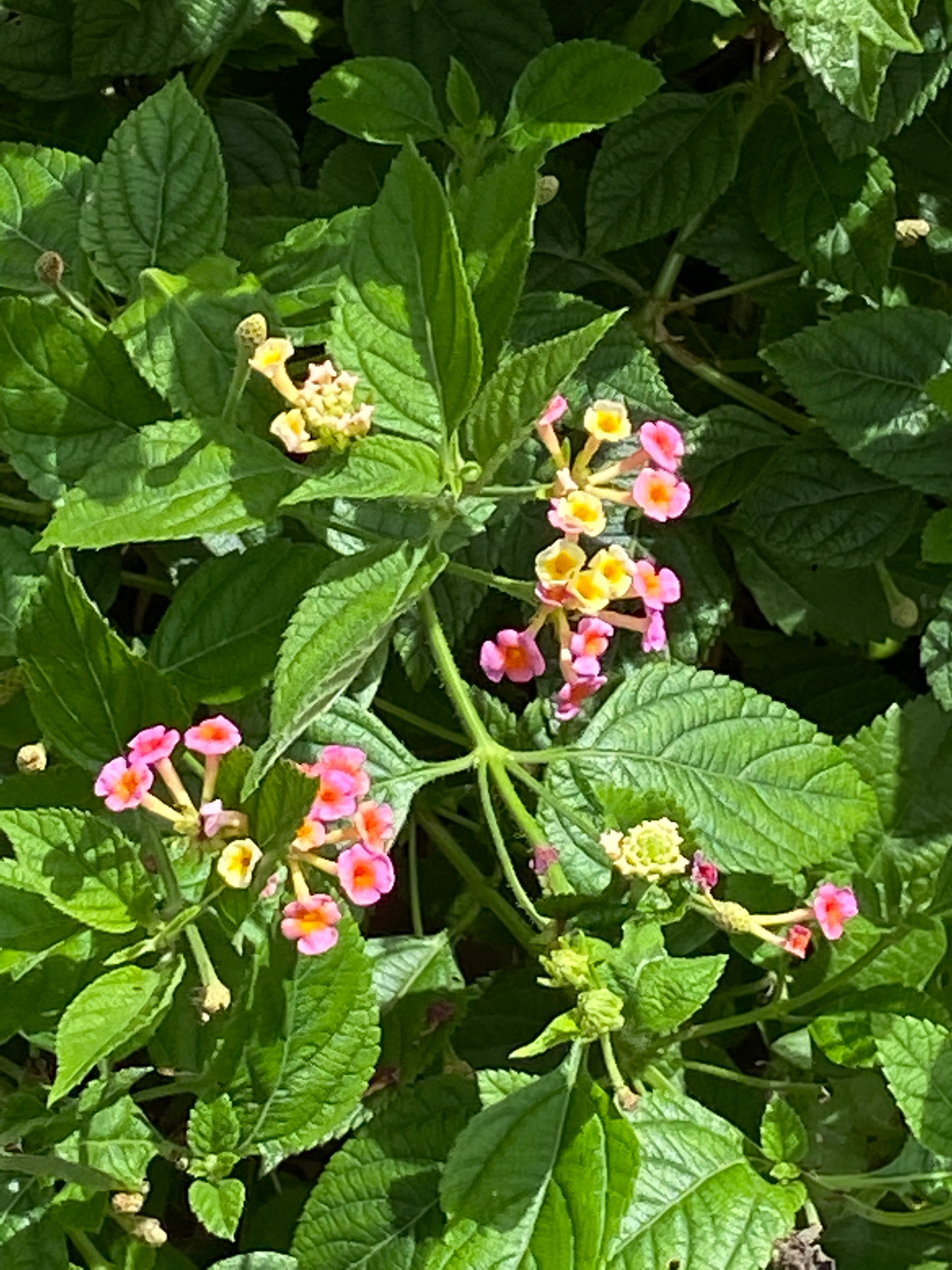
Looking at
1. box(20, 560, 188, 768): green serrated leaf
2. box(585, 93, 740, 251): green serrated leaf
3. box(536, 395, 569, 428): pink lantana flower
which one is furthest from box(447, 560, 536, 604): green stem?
box(585, 93, 740, 251): green serrated leaf

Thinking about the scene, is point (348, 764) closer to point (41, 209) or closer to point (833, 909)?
point (833, 909)

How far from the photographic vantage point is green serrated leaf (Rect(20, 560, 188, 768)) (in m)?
1.00

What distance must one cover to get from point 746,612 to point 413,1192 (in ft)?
2.55

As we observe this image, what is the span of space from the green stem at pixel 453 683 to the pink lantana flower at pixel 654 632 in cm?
14

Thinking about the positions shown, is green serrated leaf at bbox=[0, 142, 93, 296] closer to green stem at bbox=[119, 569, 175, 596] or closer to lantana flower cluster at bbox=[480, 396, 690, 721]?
green stem at bbox=[119, 569, 175, 596]

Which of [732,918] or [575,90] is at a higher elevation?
[575,90]

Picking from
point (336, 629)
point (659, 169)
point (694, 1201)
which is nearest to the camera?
point (336, 629)

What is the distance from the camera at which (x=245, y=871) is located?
95 centimetres

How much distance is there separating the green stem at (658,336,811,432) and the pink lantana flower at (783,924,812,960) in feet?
1.68

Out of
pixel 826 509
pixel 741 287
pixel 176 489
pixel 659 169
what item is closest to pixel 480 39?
pixel 659 169

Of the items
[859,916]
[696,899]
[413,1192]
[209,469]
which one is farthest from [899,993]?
[209,469]

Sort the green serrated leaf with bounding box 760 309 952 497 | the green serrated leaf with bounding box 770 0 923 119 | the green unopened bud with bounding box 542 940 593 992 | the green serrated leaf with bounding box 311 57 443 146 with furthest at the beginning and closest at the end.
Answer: the green serrated leaf with bounding box 760 309 952 497
the green serrated leaf with bounding box 311 57 443 146
the green serrated leaf with bounding box 770 0 923 119
the green unopened bud with bounding box 542 940 593 992

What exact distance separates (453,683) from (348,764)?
96 mm

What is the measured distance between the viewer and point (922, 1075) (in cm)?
111
